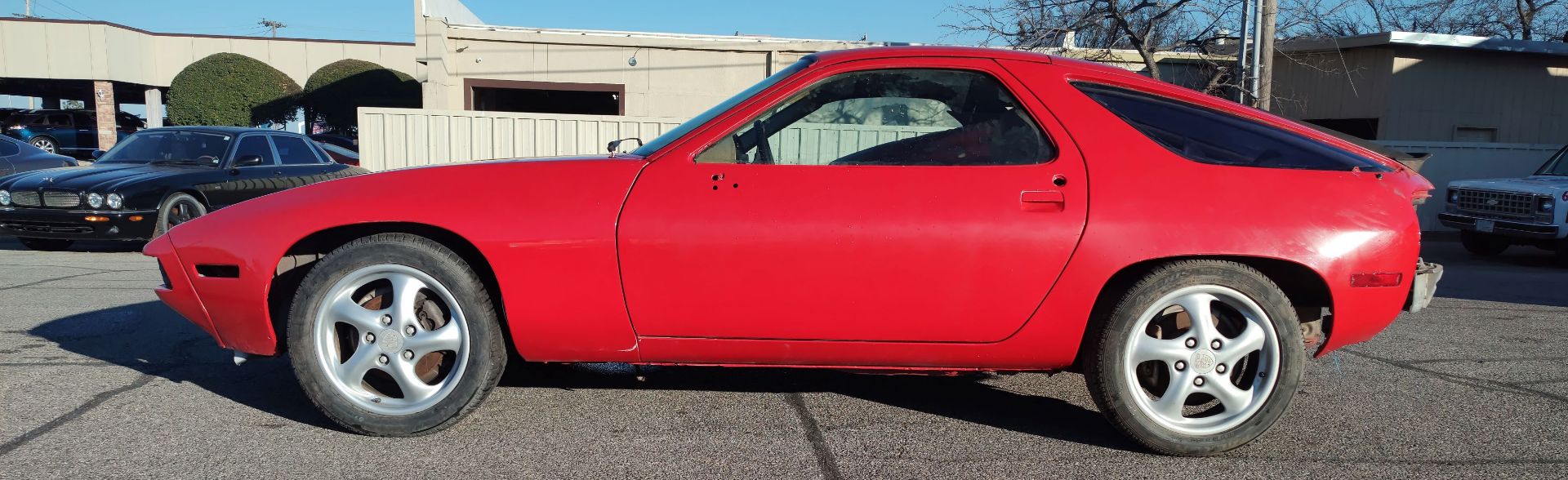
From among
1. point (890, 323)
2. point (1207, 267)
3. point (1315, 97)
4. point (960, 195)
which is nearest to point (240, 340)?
point (890, 323)

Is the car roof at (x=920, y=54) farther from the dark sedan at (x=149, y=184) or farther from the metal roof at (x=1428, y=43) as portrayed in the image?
the metal roof at (x=1428, y=43)

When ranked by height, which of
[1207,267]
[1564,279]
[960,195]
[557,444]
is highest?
[960,195]

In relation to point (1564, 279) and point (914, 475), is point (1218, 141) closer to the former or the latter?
point (914, 475)

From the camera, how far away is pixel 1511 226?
12062mm

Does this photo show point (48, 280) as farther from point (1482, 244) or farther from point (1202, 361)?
→ point (1482, 244)

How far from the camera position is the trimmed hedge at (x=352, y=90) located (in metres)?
34.0

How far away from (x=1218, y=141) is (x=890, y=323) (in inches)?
Result: 53.7

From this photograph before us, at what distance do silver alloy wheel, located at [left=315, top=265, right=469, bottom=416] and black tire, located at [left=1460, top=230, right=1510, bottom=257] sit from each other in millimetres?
13646

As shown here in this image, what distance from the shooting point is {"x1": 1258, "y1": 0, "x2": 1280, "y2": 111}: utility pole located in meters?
13.6

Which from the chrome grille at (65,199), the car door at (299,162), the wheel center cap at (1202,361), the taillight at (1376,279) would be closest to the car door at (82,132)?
the car door at (299,162)

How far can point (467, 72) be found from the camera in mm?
19656

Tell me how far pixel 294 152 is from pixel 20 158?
4.82 meters

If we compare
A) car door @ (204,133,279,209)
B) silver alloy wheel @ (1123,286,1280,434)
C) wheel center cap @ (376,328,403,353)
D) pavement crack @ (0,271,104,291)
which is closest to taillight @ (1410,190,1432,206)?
silver alloy wheel @ (1123,286,1280,434)

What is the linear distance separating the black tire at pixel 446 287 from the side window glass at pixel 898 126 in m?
0.93
